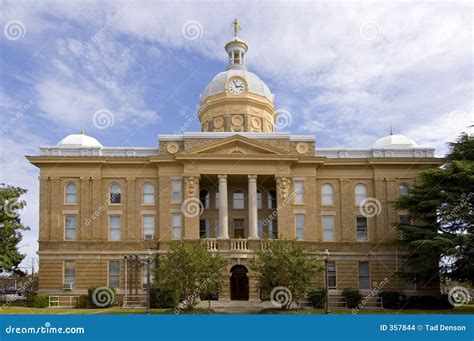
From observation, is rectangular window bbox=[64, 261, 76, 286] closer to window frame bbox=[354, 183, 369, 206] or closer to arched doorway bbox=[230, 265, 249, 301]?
arched doorway bbox=[230, 265, 249, 301]

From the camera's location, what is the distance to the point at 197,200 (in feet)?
149

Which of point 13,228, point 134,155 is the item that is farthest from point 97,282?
point 134,155

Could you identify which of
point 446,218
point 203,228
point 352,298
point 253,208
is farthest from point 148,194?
point 446,218

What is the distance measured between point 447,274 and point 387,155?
13.1 m

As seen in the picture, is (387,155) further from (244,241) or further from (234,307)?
(234,307)

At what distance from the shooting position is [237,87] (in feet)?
177

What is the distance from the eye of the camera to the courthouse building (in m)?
45.3

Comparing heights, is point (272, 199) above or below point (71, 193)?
below

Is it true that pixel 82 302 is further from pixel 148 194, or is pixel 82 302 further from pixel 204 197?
pixel 204 197

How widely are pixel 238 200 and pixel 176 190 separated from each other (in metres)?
5.56

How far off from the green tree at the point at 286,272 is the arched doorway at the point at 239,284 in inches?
323

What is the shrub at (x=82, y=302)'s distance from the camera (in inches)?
1684

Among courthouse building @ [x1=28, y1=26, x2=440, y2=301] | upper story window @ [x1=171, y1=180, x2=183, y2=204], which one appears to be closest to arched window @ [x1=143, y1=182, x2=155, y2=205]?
courthouse building @ [x1=28, y1=26, x2=440, y2=301]

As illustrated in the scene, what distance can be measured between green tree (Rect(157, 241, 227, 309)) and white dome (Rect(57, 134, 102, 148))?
17.4 meters
